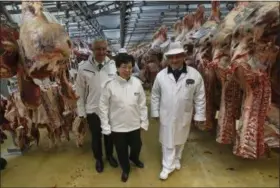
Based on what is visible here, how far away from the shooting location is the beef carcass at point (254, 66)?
2.38m

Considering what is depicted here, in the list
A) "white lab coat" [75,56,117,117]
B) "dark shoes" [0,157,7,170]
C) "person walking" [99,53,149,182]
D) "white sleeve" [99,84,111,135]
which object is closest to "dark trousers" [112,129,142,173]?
"person walking" [99,53,149,182]

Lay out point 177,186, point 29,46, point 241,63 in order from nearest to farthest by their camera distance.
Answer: point 29,46 → point 241,63 → point 177,186

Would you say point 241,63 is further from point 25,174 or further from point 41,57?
point 25,174

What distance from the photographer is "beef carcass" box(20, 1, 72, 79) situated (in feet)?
5.93

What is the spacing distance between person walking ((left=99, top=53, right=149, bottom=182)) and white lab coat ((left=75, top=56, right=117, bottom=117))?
0.99ft

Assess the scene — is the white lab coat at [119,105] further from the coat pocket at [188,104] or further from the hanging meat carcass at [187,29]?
the hanging meat carcass at [187,29]

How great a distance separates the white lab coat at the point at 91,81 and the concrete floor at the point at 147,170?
2.39 feet

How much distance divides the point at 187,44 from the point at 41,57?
2988mm

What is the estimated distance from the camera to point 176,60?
2.93 m

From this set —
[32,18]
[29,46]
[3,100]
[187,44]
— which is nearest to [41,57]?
[29,46]

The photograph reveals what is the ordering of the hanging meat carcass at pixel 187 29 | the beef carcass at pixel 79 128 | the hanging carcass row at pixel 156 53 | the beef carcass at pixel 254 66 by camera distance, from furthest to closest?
the hanging carcass row at pixel 156 53
the hanging meat carcass at pixel 187 29
the beef carcass at pixel 79 128
the beef carcass at pixel 254 66

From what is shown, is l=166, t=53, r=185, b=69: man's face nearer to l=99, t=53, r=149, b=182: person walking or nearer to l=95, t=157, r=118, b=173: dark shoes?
l=99, t=53, r=149, b=182: person walking

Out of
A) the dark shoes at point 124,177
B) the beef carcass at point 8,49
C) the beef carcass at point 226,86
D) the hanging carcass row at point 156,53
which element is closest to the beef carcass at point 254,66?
the beef carcass at point 226,86

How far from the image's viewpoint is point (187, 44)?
4441 mm
